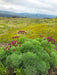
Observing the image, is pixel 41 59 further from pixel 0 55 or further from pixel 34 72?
pixel 0 55

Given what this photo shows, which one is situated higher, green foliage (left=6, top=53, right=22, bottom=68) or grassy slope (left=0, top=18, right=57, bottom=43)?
green foliage (left=6, top=53, right=22, bottom=68)

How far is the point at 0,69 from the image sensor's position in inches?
311

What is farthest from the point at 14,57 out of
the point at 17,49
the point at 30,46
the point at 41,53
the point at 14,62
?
the point at 41,53

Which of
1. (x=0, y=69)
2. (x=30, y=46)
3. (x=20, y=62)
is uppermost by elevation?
(x=30, y=46)

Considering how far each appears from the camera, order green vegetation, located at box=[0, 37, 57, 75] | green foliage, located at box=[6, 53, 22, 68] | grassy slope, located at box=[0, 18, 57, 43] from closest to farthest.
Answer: green vegetation, located at box=[0, 37, 57, 75]
green foliage, located at box=[6, 53, 22, 68]
grassy slope, located at box=[0, 18, 57, 43]

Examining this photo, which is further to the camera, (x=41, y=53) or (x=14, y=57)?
(x=41, y=53)

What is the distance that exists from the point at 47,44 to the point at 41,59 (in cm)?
259

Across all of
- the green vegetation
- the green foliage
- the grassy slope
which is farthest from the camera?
the grassy slope

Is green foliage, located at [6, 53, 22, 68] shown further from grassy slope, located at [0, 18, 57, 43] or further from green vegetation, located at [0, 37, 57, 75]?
grassy slope, located at [0, 18, 57, 43]

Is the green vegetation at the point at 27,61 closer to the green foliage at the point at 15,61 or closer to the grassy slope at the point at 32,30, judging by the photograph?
the green foliage at the point at 15,61

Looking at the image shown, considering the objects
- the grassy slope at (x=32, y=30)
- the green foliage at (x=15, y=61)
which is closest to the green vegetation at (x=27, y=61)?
the green foliage at (x=15, y=61)

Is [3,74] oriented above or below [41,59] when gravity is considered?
below

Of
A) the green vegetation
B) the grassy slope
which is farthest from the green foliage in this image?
the grassy slope

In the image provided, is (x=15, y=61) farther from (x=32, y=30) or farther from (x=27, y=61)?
(x=32, y=30)
